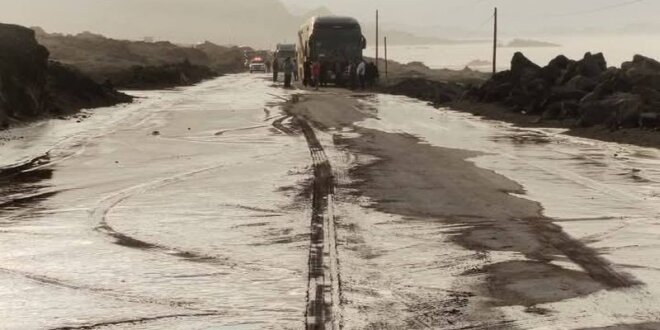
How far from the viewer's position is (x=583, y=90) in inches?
1147

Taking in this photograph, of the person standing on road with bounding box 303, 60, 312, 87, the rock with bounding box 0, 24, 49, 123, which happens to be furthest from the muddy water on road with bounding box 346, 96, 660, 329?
the person standing on road with bounding box 303, 60, 312, 87

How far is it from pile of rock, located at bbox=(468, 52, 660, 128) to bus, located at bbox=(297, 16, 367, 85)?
1077cm

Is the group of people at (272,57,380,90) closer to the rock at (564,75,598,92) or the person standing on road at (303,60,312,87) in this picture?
the person standing on road at (303,60,312,87)

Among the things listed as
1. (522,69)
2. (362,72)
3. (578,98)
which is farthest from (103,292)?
(362,72)

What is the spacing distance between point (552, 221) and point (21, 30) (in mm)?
23877

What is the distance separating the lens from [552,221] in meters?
9.10

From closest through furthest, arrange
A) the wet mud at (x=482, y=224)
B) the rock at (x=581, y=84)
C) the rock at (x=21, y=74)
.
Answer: the wet mud at (x=482, y=224), the rock at (x=21, y=74), the rock at (x=581, y=84)

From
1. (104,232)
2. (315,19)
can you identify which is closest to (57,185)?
(104,232)

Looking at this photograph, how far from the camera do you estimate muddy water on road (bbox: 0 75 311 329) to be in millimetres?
5805

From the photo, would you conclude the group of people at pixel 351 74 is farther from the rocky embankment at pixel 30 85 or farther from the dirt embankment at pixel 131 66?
the rocky embankment at pixel 30 85

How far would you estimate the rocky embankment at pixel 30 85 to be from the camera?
24594mm

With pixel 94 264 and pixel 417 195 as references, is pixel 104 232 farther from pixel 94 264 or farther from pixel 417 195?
pixel 417 195

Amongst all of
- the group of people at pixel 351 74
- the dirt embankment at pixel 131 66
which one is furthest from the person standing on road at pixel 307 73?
the dirt embankment at pixel 131 66

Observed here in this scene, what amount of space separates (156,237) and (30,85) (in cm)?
1977
